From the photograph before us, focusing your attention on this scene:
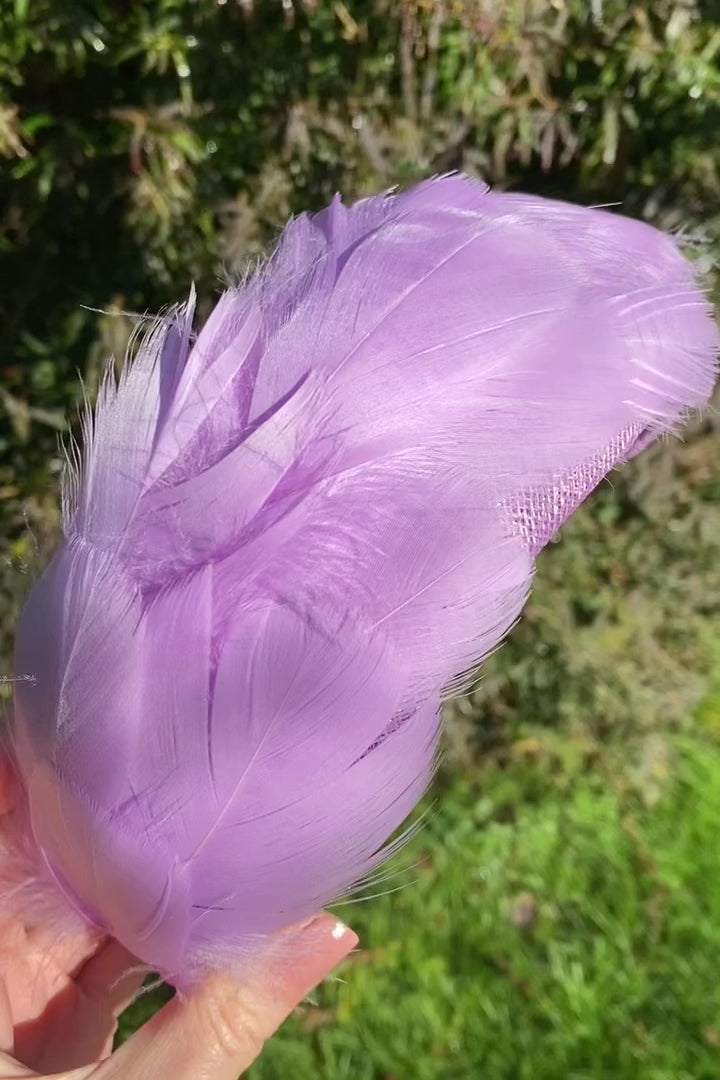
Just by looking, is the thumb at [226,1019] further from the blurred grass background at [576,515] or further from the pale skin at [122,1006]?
the blurred grass background at [576,515]

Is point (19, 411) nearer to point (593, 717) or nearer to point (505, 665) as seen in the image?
point (505, 665)

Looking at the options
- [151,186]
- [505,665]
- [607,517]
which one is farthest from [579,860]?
[151,186]

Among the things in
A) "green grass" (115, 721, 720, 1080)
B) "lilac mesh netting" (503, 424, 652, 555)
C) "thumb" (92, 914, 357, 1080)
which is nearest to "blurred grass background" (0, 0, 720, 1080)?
"green grass" (115, 721, 720, 1080)

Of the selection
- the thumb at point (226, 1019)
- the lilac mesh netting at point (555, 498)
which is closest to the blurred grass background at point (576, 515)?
the thumb at point (226, 1019)

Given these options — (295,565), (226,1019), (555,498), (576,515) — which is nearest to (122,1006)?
(226,1019)

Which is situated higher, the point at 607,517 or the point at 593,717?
the point at 607,517

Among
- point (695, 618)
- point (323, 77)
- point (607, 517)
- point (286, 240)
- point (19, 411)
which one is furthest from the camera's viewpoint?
point (695, 618)

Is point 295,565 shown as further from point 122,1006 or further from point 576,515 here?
point 576,515

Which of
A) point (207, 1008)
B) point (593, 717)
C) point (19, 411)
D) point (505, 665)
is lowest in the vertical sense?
point (593, 717)
